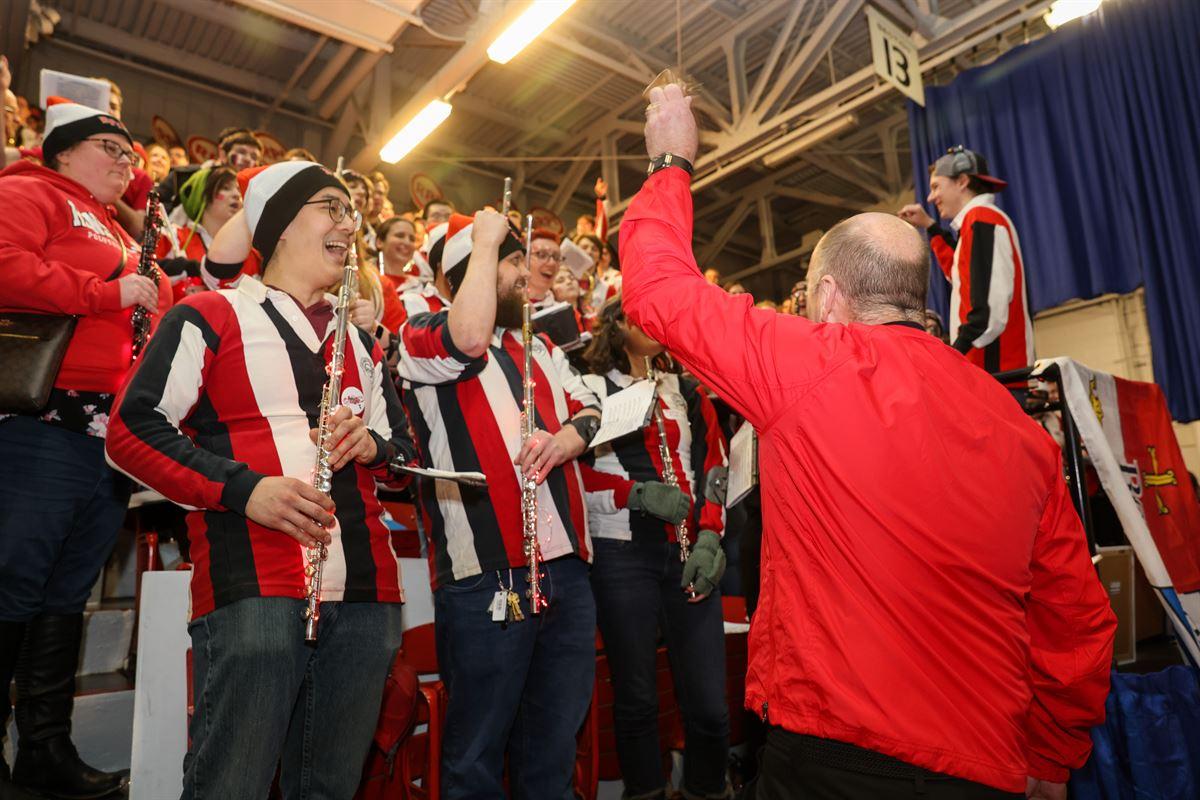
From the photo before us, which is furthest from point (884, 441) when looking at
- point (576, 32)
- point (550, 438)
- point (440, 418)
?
point (576, 32)

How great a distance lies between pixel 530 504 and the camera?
2232 mm

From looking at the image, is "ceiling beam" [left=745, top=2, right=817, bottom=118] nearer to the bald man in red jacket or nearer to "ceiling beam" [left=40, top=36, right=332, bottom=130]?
"ceiling beam" [left=40, top=36, right=332, bottom=130]

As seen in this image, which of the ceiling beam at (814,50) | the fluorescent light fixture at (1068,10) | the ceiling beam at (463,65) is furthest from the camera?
the ceiling beam at (814,50)

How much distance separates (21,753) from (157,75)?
10843 mm

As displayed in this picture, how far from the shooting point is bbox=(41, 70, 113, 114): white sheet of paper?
10.3 ft

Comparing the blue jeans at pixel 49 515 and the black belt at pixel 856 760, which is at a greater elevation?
the blue jeans at pixel 49 515

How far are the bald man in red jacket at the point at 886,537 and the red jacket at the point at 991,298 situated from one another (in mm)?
2560

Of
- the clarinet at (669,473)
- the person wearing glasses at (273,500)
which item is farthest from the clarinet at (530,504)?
the clarinet at (669,473)

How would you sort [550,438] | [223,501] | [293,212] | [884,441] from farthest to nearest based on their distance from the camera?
1. [550,438]
2. [293,212]
3. [223,501]
4. [884,441]

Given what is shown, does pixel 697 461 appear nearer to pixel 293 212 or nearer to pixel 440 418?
pixel 440 418

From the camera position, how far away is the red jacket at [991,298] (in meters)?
3.87

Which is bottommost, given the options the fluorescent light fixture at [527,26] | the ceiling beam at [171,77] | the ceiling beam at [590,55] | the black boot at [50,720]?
the black boot at [50,720]

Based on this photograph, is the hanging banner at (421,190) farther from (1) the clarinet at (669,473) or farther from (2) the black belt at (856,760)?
(2) the black belt at (856,760)

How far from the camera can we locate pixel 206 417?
172 cm
